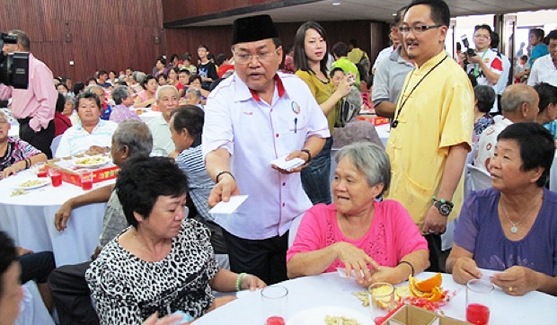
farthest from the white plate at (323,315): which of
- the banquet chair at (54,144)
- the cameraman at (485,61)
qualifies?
the cameraman at (485,61)

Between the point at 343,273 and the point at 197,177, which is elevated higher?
the point at 197,177

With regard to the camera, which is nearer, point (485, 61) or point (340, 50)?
point (485, 61)

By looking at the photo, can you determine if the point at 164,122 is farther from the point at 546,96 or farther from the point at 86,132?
the point at 546,96

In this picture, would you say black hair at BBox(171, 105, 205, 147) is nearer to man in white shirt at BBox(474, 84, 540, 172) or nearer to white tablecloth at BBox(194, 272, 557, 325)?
white tablecloth at BBox(194, 272, 557, 325)

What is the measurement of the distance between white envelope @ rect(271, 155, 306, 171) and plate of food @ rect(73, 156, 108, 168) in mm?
1835

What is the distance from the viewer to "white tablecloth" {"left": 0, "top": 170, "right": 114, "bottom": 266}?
288 cm

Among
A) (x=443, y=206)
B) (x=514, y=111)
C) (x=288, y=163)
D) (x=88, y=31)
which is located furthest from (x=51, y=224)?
(x=88, y=31)

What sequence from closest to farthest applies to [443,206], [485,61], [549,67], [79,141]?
1. [443,206]
2. [79,141]
3. [549,67]
4. [485,61]

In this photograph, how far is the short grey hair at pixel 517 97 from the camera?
3240mm

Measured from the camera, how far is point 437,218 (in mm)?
→ 2072

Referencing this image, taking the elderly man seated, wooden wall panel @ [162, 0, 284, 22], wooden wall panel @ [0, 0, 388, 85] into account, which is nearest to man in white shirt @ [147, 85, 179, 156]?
the elderly man seated

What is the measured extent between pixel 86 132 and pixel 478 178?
328 cm

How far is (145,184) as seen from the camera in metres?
1.83

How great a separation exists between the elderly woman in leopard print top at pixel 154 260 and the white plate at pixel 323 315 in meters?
0.47
